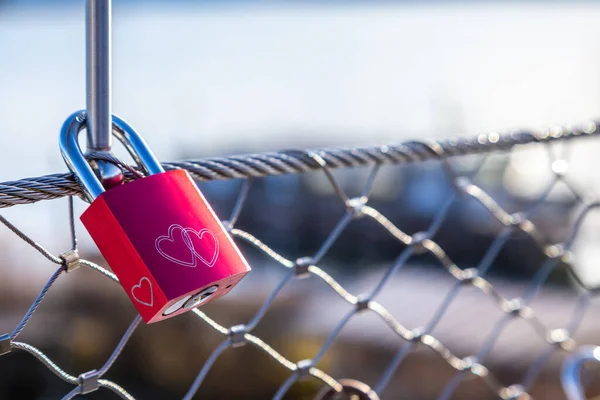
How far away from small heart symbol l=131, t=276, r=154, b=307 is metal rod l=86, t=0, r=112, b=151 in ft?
0.36

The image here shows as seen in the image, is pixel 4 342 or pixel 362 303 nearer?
pixel 4 342

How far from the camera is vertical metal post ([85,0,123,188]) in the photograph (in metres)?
0.44

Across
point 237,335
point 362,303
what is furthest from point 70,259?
point 362,303

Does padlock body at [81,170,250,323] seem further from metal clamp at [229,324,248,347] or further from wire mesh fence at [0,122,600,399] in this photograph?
metal clamp at [229,324,248,347]

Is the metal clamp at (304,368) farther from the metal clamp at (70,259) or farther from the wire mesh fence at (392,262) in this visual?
the metal clamp at (70,259)

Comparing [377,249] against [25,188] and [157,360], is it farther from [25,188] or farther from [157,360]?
[25,188]

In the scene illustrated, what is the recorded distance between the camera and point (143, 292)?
0.39 m

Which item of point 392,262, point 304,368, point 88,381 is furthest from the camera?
point 392,262

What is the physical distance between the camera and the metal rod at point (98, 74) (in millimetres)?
436

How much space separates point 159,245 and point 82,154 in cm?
10

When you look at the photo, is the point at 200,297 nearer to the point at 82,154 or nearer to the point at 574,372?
the point at 82,154

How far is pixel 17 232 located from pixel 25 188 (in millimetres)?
40

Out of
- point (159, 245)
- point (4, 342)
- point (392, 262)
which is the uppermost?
point (392, 262)

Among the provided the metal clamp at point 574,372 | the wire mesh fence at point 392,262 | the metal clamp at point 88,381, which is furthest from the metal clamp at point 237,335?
the metal clamp at point 574,372
